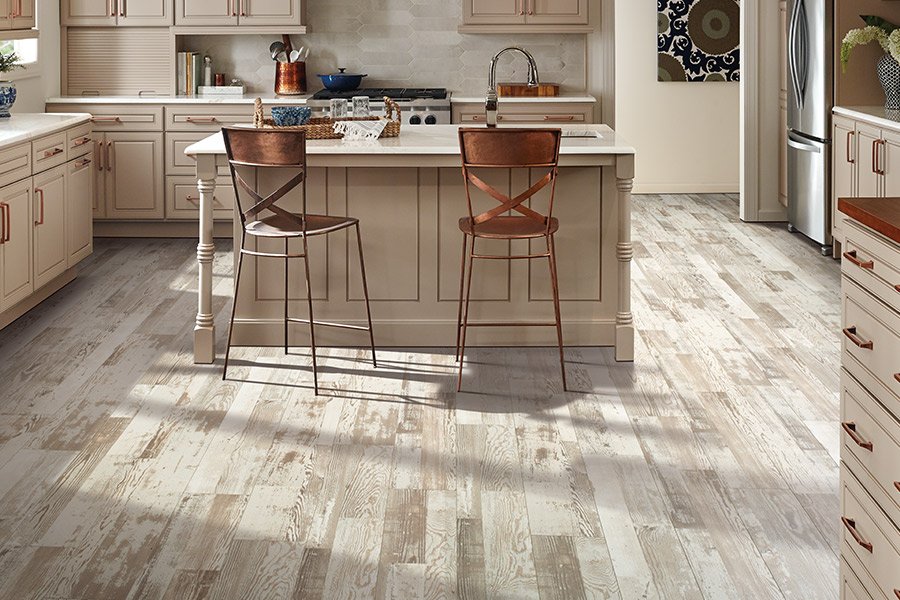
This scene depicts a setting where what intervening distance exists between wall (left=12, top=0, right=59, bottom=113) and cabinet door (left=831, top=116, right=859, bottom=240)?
500 centimetres

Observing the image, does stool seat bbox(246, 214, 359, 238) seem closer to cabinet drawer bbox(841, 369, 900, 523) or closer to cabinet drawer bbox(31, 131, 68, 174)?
cabinet drawer bbox(31, 131, 68, 174)

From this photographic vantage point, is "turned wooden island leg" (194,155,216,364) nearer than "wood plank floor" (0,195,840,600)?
No

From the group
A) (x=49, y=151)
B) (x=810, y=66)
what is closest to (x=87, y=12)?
(x=49, y=151)

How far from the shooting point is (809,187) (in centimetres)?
711

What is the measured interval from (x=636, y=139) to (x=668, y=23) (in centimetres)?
105

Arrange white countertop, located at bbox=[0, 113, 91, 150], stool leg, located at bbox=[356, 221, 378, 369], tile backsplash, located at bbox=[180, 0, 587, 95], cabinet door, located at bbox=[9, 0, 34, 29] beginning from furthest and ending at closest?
tile backsplash, located at bbox=[180, 0, 587, 95] < cabinet door, located at bbox=[9, 0, 34, 29] < white countertop, located at bbox=[0, 113, 91, 150] < stool leg, located at bbox=[356, 221, 378, 369]

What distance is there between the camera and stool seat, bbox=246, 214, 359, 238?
14.1ft

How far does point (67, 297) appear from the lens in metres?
5.83

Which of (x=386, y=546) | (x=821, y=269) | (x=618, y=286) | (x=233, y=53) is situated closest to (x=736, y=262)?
(x=821, y=269)

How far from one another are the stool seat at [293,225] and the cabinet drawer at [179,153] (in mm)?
2939

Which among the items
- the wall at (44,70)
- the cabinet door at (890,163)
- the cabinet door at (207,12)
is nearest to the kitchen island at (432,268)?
the cabinet door at (890,163)

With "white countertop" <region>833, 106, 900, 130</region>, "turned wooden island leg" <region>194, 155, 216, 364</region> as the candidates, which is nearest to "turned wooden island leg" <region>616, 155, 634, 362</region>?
"turned wooden island leg" <region>194, 155, 216, 364</region>

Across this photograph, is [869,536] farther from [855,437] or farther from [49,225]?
[49,225]

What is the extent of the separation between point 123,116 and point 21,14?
4.35 feet
